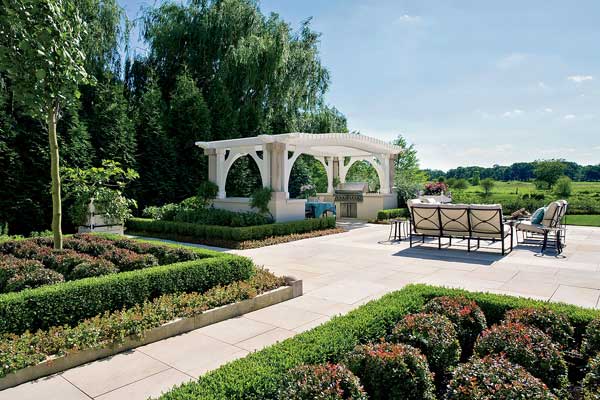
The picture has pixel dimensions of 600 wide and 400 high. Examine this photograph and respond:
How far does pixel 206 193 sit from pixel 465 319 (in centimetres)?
1102

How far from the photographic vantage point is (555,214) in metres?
8.62

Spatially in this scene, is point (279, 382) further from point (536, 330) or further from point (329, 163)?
point (329, 163)

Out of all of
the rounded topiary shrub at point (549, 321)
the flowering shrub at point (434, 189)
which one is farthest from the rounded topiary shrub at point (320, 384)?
the flowering shrub at point (434, 189)

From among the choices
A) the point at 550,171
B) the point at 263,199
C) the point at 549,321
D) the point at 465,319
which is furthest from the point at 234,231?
the point at 550,171

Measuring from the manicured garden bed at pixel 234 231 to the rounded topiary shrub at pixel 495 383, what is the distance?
715 cm

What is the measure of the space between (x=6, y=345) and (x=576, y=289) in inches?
254

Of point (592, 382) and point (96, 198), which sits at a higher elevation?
point (96, 198)

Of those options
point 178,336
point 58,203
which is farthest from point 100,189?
point 178,336

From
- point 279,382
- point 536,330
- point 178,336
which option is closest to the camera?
point 279,382

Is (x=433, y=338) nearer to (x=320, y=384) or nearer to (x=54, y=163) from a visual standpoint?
(x=320, y=384)

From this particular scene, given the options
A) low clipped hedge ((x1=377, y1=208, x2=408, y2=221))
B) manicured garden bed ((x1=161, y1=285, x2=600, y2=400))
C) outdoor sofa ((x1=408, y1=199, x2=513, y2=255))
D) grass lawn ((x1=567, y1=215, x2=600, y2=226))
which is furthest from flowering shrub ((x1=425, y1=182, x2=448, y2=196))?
manicured garden bed ((x1=161, y1=285, x2=600, y2=400))

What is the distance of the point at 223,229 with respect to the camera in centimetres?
972

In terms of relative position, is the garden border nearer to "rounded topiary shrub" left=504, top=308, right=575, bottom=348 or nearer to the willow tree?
"rounded topiary shrub" left=504, top=308, right=575, bottom=348

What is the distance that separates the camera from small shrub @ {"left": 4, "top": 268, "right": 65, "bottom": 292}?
13.2 feet
